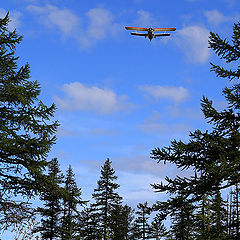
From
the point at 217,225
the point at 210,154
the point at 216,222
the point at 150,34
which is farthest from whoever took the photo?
the point at 150,34

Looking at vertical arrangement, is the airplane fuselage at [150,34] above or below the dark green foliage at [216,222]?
above

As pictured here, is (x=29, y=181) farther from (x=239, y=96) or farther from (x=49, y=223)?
(x=49, y=223)

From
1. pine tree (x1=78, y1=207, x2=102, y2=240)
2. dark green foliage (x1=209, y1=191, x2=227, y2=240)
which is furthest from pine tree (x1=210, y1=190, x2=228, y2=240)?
pine tree (x1=78, y1=207, x2=102, y2=240)

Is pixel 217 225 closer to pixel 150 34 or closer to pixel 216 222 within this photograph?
pixel 216 222

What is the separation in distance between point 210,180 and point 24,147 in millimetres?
8558

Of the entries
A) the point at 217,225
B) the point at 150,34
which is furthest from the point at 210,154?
the point at 150,34

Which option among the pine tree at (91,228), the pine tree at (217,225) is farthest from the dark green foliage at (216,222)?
the pine tree at (91,228)

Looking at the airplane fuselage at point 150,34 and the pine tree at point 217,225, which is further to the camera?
the airplane fuselage at point 150,34

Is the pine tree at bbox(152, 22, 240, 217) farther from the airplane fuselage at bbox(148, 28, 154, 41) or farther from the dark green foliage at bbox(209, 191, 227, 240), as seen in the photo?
the airplane fuselage at bbox(148, 28, 154, 41)

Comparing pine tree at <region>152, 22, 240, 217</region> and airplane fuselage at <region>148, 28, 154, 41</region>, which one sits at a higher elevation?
airplane fuselage at <region>148, 28, 154, 41</region>

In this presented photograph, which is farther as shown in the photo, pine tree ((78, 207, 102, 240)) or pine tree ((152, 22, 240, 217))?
pine tree ((78, 207, 102, 240))

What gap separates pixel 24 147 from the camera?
14.9 m

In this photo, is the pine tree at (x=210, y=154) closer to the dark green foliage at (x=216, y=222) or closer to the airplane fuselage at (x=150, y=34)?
the dark green foliage at (x=216, y=222)

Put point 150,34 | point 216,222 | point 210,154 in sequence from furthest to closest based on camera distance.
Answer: point 150,34, point 216,222, point 210,154
